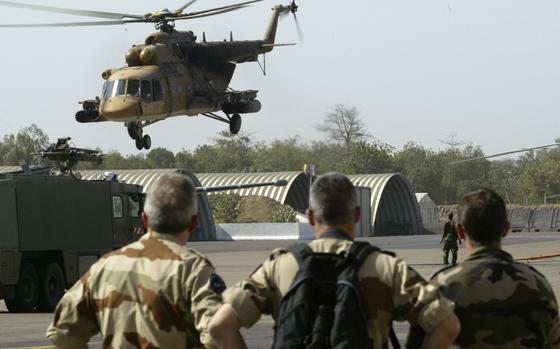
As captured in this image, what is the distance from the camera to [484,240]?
5.59 meters

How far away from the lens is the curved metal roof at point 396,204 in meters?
84.9

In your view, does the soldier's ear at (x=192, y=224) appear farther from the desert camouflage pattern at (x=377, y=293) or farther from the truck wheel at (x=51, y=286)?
the truck wheel at (x=51, y=286)

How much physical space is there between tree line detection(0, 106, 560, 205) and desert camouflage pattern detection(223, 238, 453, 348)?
116m

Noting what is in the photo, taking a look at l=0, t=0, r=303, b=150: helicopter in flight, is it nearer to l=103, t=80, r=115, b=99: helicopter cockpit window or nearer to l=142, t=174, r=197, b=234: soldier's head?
l=103, t=80, r=115, b=99: helicopter cockpit window

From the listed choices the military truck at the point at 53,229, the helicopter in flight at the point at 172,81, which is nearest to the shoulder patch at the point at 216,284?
the military truck at the point at 53,229

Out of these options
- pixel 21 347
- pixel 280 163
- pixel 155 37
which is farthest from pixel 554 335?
pixel 280 163

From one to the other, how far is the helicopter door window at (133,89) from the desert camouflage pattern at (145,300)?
97.0ft

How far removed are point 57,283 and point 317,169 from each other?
3769 inches

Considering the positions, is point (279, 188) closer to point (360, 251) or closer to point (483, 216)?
point (483, 216)

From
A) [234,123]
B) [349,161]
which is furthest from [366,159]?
[234,123]

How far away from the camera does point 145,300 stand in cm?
534

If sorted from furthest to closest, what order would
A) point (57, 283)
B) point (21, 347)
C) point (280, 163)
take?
point (280, 163) → point (57, 283) → point (21, 347)

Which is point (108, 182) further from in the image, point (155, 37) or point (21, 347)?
point (155, 37)

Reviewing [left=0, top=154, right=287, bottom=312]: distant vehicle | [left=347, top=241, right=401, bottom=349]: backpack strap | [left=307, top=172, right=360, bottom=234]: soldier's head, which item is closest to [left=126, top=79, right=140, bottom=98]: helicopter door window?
[left=0, top=154, right=287, bottom=312]: distant vehicle
